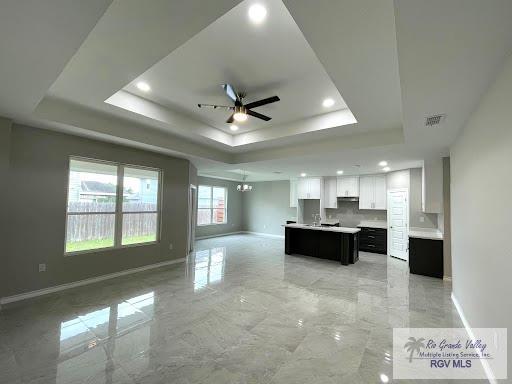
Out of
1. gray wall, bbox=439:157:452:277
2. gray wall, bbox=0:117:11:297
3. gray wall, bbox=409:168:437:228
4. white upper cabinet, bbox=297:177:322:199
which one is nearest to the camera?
gray wall, bbox=0:117:11:297

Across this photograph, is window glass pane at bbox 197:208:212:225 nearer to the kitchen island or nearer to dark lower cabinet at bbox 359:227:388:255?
the kitchen island

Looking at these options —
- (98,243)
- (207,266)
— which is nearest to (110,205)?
(98,243)

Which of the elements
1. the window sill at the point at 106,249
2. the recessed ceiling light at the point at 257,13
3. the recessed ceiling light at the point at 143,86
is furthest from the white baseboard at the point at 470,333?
the window sill at the point at 106,249

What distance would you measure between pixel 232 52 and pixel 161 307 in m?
3.54

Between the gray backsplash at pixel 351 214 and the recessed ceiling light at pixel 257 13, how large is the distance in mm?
7734

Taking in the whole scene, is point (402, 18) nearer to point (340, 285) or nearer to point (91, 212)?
point (340, 285)

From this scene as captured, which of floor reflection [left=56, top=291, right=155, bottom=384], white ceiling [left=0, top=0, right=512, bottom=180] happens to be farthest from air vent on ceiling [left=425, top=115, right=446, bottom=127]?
floor reflection [left=56, top=291, right=155, bottom=384]

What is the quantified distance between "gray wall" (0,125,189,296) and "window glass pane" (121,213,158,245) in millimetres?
342

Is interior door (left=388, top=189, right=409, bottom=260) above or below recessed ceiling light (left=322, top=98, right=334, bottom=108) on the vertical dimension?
below

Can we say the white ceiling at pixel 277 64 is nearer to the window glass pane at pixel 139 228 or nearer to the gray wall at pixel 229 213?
the window glass pane at pixel 139 228

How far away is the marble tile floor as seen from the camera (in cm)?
211

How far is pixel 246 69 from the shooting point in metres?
2.78

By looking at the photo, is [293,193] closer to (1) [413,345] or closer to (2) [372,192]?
(2) [372,192]

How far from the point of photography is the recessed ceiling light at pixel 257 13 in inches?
75.4
